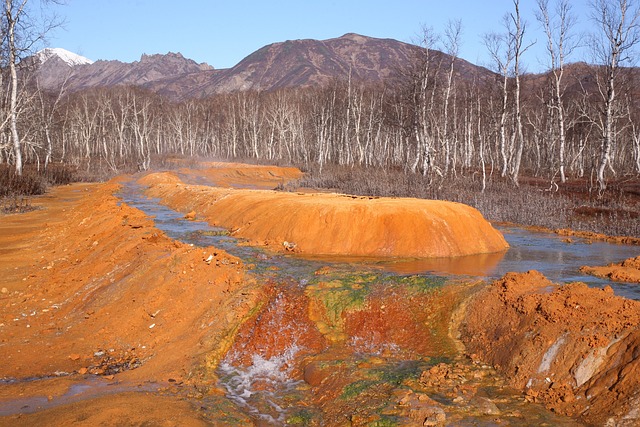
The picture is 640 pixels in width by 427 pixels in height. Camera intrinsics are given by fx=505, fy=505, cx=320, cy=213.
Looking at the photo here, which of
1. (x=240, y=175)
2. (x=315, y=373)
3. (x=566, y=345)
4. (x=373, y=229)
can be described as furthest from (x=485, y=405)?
(x=240, y=175)

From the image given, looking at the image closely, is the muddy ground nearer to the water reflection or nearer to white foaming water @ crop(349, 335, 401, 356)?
white foaming water @ crop(349, 335, 401, 356)

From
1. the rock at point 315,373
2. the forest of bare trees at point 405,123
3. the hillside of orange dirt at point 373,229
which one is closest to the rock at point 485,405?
the rock at point 315,373

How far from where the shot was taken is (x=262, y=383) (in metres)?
6.05

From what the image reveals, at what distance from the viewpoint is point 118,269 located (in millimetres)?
10398

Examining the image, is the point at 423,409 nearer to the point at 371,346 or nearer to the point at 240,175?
the point at 371,346

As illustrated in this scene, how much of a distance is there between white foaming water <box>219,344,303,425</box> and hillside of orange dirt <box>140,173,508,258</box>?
17.1 ft

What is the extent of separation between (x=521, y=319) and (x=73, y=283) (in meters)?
8.46

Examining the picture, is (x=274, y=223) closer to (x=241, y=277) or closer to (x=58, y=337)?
(x=241, y=277)

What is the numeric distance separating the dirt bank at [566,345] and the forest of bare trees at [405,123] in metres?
19.7

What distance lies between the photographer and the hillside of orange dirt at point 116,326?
531 cm

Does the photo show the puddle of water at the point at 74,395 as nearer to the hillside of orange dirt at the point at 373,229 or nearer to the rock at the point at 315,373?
the rock at the point at 315,373

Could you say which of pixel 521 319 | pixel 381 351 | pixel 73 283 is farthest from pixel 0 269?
pixel 521 319

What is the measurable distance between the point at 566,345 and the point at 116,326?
6.18m

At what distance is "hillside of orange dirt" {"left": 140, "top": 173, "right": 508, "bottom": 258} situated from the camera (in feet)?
38.4
